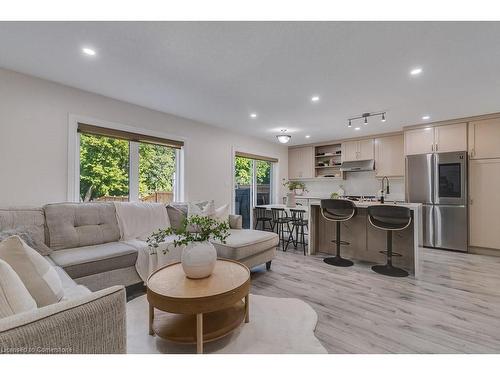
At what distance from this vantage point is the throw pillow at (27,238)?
76.4 inches

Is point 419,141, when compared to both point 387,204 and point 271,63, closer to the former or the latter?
point 387,204

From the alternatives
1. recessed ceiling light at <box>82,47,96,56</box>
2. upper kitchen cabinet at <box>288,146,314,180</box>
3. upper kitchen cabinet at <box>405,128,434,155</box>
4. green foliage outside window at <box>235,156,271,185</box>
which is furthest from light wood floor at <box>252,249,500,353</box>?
upper kitchen cabinet at <box>288,146,314,180</box>

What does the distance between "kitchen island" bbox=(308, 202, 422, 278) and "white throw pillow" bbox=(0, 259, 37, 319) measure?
340cm

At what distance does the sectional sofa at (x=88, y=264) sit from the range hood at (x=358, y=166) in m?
3.24

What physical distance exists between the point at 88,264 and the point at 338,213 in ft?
10.2

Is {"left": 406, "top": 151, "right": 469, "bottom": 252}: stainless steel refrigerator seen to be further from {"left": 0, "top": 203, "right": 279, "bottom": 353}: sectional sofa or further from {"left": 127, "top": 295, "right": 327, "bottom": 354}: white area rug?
{"left": 127, "top": 295, "right": 327, "bottom": 354}: white area rug

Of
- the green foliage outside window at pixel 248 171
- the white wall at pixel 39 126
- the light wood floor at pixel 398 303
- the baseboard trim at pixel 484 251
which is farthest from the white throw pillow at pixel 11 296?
the baseboard trim at pixel 484 251

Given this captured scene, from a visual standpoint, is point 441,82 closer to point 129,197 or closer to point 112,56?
point 112,56

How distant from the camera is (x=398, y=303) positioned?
7.72ft

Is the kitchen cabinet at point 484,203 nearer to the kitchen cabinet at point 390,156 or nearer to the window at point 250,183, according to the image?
the kitchen cabinet at point 390,156

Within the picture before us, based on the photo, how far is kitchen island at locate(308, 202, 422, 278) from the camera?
314cm

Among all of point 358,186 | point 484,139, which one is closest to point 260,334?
point 484,139

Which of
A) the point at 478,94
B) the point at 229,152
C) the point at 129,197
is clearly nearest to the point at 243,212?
the point at 229,152
